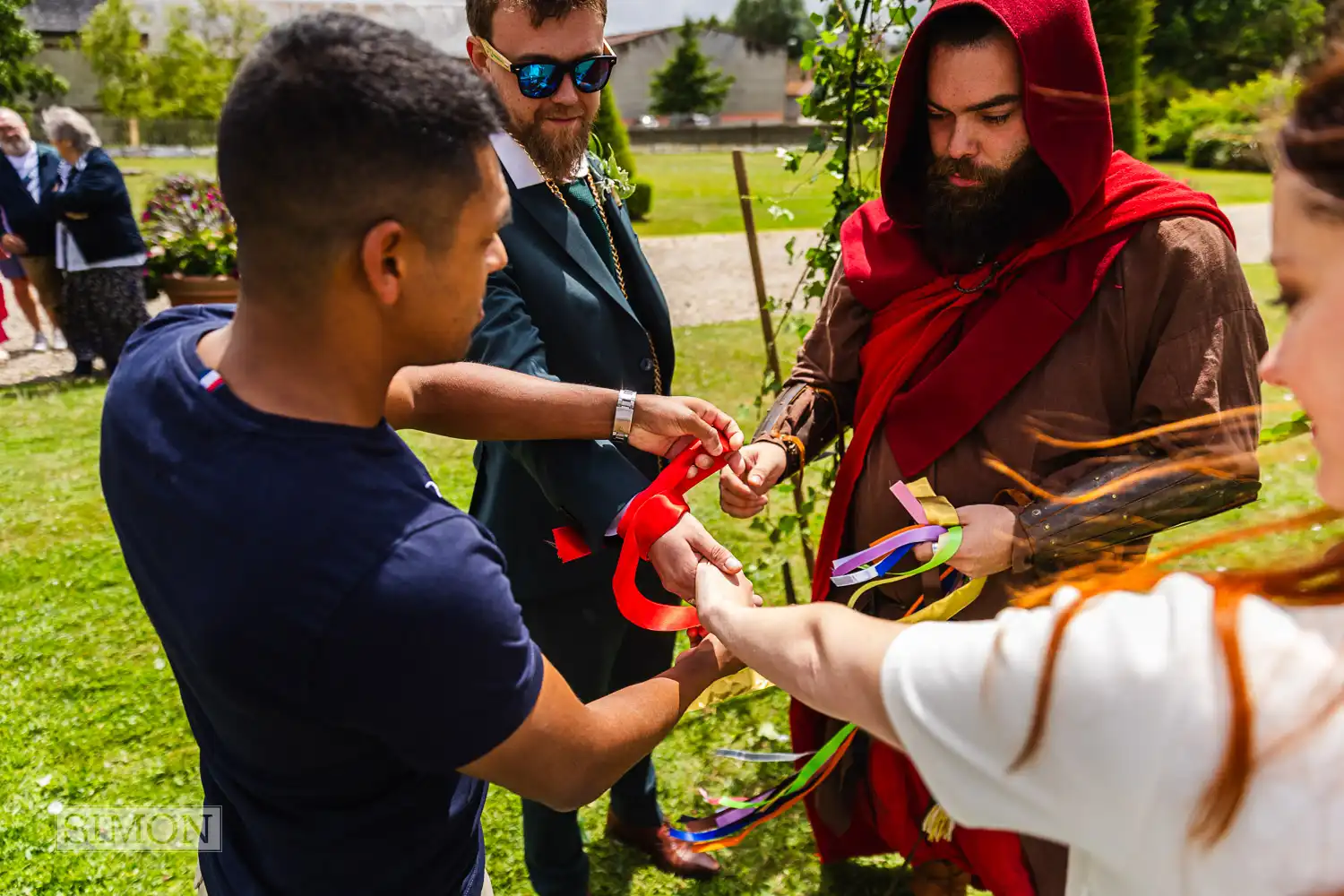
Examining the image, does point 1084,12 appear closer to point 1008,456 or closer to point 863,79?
point 1008,456

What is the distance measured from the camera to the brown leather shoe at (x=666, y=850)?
309cm

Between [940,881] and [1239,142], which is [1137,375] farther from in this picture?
[940,881]

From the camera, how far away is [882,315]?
2488mm

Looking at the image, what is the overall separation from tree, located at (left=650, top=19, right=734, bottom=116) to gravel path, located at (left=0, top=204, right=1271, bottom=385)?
48.0 metres

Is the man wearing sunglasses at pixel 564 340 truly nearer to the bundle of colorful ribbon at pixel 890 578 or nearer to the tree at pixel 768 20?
the bundle of colorful ribbon at pixel 890 578

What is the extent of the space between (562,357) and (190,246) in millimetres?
7657

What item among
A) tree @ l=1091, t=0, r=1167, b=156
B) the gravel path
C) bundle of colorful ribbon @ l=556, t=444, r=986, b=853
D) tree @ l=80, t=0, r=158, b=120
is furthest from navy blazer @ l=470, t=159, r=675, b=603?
tree @ l=80, t=0, r=158, b=120

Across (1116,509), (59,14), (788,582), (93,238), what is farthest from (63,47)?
(1116,509)

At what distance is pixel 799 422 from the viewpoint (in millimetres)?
2598

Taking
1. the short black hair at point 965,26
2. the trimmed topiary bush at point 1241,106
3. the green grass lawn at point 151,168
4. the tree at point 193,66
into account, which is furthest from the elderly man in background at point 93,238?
the tree at point 193,66

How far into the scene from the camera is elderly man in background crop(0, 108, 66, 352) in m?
8.08

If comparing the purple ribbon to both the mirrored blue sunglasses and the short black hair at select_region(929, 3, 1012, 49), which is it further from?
the mirrored blue sunglasses

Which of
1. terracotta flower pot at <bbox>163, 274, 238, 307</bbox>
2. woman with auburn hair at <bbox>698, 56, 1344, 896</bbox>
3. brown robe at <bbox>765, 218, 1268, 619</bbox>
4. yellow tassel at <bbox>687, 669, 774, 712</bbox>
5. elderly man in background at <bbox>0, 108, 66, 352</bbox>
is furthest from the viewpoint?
terracotta flower pot at <bbox>163, 274, 238, 307</bbox>

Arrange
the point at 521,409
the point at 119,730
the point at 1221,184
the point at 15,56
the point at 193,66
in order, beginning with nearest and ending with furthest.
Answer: the point at 521,409 < the point at 119,730 < the point at 1221,184 < the point at 15,56 < the point at 193,66
